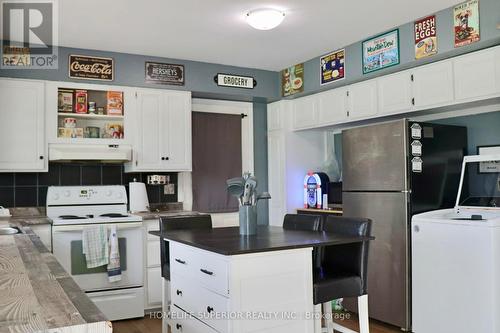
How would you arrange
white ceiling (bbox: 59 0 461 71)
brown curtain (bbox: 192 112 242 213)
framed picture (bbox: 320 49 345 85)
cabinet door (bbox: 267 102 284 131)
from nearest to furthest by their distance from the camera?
white ceiling (bbox: 59 0 461 71) → framed picture (bbox: 320 49 345 85) → brown curtain (bbox: 192 112 242 213) → cabinet door (bbox: 267 102 284 131)

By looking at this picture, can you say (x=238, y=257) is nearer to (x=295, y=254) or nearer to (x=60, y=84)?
(x=295, y=254)

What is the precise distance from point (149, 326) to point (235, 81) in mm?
2625

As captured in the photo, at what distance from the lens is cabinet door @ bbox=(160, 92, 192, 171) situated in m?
4.48

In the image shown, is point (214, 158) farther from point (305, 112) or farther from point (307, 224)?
point (307, 224)

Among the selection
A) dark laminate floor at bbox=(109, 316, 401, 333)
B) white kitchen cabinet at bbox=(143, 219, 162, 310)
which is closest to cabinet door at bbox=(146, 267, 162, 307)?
white kitchen cabinet at bbox=(143, 219, 162, 310)

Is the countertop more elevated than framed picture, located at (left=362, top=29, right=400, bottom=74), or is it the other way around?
framed picture, located at (left=362, top=29, right=400, bottom=74)

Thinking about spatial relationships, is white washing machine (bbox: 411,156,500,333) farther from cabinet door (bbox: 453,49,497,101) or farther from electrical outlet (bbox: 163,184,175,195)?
Answer: electrical outlet (bbox: 163,184,175,195)

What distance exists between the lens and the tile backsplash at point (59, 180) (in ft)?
13.4

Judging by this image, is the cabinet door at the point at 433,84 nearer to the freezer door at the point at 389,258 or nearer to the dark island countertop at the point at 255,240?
the freezer door at the point at 389,258

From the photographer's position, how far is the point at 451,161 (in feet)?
11.9

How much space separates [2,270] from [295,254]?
4.36ft

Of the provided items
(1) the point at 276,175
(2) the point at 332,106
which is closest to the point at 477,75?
(2) the point at 332,106

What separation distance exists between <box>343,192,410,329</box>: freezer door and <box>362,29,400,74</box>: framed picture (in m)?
1.12

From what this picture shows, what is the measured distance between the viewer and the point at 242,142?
5.33 m
